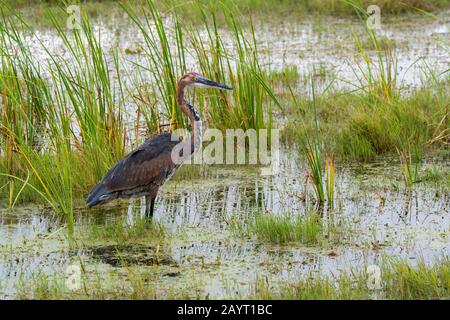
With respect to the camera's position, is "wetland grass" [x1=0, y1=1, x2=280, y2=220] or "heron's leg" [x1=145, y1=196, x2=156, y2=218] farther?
"wetland grass" [x1=0, y1=1, x2=280, y2=220]

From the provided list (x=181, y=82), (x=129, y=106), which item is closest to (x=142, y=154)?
(x=181, y=82)

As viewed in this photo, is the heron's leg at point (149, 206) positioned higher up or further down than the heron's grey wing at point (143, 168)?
further down

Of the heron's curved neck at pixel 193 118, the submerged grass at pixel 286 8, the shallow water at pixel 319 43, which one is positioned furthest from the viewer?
the submerged grass at pixel 286 8

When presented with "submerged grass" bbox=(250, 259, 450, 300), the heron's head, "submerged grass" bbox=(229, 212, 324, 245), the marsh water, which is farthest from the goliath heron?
"submerged grass" bbox=(250, 259, 450, 300)

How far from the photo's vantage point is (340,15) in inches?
548

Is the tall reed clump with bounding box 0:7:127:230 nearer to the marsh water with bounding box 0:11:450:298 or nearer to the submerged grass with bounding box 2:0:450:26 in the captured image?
the marsh water with bounding box 0:11:450:298

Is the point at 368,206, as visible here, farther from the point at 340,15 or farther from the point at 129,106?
the point at 340,15

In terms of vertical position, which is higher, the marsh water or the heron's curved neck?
the heron's curved neck

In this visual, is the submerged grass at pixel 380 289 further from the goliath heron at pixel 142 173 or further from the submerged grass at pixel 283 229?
the goliath heron at pixel 142 173

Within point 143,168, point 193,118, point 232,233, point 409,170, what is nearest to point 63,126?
point 143,168

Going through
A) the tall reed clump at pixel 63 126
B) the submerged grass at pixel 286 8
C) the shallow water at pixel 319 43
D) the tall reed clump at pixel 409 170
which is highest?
the submerged grass at pixel 286 8

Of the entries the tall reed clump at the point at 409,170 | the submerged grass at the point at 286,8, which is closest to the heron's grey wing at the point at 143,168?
the tall reed clump at the point at 409,170

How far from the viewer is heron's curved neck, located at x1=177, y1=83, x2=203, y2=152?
709 cm

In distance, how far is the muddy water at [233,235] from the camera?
5.73m
